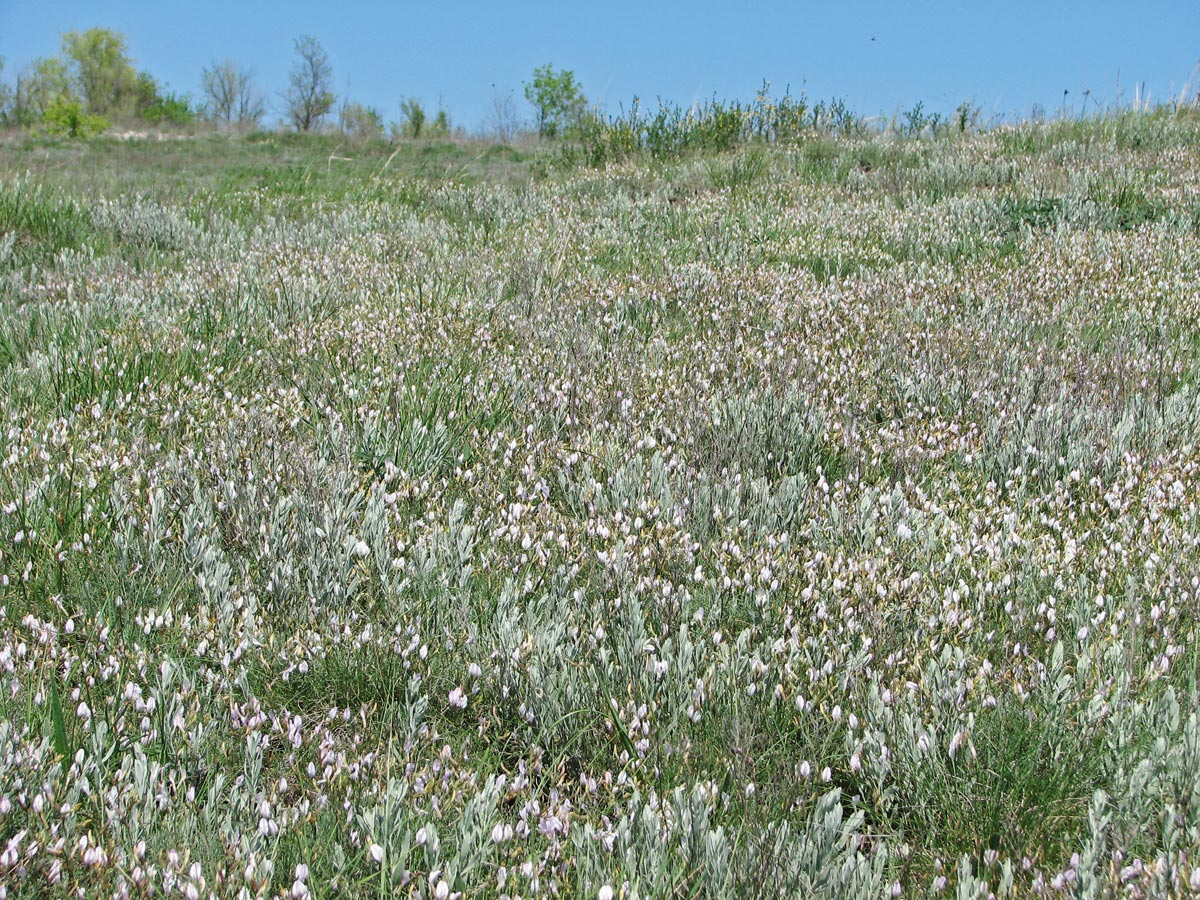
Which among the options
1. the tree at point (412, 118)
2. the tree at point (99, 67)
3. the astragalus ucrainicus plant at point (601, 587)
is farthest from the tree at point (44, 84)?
the astragalus ucrainicus plant at point (601, 587)

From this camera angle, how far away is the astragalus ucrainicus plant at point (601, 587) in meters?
1.90

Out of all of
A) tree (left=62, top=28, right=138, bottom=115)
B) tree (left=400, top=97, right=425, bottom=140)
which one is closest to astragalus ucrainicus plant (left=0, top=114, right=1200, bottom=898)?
tree (left=400, top=97, right=425, bottom=140)

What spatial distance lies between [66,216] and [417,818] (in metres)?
8.64

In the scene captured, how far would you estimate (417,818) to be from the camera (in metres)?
1.97

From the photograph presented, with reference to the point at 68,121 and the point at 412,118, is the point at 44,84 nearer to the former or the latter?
the point at 68,121

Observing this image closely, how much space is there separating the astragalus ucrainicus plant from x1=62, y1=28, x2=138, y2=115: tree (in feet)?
261

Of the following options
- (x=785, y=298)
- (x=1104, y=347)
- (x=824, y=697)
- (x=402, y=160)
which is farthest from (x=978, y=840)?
(x=402, y=160)

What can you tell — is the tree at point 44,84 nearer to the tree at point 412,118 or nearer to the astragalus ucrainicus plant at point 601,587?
the tree at point 412,118

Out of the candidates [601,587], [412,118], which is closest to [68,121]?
[412,118]

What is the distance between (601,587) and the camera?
9.38ft

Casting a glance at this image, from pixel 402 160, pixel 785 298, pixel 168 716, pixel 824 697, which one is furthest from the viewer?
pixel 402 160

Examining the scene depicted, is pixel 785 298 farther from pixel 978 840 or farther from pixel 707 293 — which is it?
pixel 978 840

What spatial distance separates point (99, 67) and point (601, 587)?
8659 centimetres

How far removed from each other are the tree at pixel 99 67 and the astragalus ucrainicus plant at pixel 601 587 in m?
79.5
